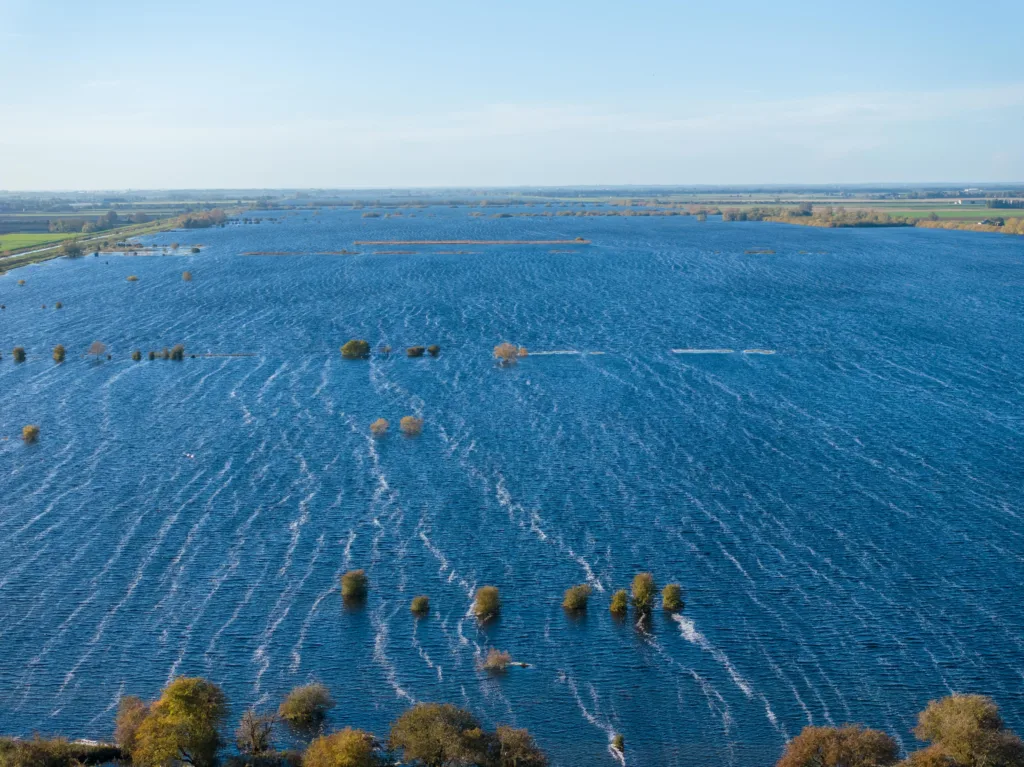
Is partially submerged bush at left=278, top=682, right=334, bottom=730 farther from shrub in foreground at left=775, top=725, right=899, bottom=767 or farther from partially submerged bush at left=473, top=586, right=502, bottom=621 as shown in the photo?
shrub in foreground at left=775, top=725, right=899, bottom=767

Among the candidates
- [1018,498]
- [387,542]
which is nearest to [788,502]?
[1018,498]

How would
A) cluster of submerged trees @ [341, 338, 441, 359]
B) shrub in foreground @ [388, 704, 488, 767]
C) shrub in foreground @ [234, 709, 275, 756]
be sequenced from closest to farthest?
shrub in foreground @ [388, 704, 488, 767], shrub in foreground @ [234, 709, 275, 756], cluster of submerged trees @ [341, 338, 441, 359]

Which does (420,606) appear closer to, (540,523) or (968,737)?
(540,523)

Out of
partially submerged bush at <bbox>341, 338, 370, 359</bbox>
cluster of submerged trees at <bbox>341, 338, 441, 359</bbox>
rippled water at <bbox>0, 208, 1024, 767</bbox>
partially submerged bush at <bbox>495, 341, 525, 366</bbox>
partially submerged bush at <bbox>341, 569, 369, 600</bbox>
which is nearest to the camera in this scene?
rippled water at <bbox>0, 208, 1024, 767</bbox>

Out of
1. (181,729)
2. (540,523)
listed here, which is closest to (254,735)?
(181,729)

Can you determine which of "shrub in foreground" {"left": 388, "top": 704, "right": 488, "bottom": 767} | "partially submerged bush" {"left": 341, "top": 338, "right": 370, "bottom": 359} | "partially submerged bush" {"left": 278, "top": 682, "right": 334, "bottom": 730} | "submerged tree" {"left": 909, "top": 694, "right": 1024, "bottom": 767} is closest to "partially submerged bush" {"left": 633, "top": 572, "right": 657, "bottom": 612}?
"shrub in foreground" {"left": 388, "top": 704, "right": 488, "bottom": 767}

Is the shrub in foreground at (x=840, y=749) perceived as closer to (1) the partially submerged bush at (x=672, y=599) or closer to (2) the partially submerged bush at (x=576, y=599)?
(1) the partially submerged bush at (x=672, y=599)

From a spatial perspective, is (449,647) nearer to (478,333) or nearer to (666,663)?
(666,663)
